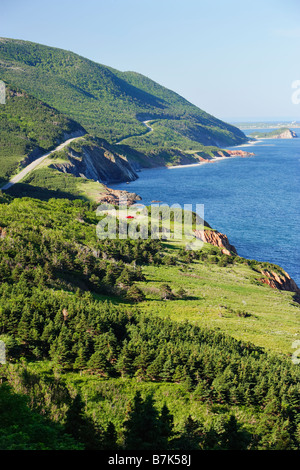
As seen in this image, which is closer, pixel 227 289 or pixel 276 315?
pixel 276 315

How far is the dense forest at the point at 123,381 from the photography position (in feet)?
58.9

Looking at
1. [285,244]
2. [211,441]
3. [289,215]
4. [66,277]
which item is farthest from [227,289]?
[289,215]

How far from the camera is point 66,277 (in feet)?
135

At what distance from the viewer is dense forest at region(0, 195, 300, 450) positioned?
706 inches

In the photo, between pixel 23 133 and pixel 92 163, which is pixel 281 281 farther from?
pixel 23 133

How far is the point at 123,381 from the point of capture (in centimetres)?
2303

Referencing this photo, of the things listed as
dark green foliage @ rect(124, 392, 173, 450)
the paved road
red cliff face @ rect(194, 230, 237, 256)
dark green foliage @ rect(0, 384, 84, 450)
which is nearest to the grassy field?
red cliff face @ rect(194, 230, 237, 256)

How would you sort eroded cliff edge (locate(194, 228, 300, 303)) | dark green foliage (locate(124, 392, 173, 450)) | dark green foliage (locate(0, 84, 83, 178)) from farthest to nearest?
dark green foliage (locate(0, 84, 83, 178))
eroded cliff edge (locate(194, 228, 300, 303))
dark green foliage (locate(124, 392, 173, 450))

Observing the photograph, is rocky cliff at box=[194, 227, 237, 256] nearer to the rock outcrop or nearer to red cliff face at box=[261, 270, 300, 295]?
red cliff face at box=[261, 270, 300, 295]

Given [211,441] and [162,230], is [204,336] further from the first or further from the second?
[162,230]

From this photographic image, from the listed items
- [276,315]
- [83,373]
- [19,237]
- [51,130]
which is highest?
[51,130]

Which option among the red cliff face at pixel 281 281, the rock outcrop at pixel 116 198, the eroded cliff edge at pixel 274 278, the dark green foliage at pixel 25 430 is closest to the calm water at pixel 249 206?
the rock outcrop at pixel 116 198
